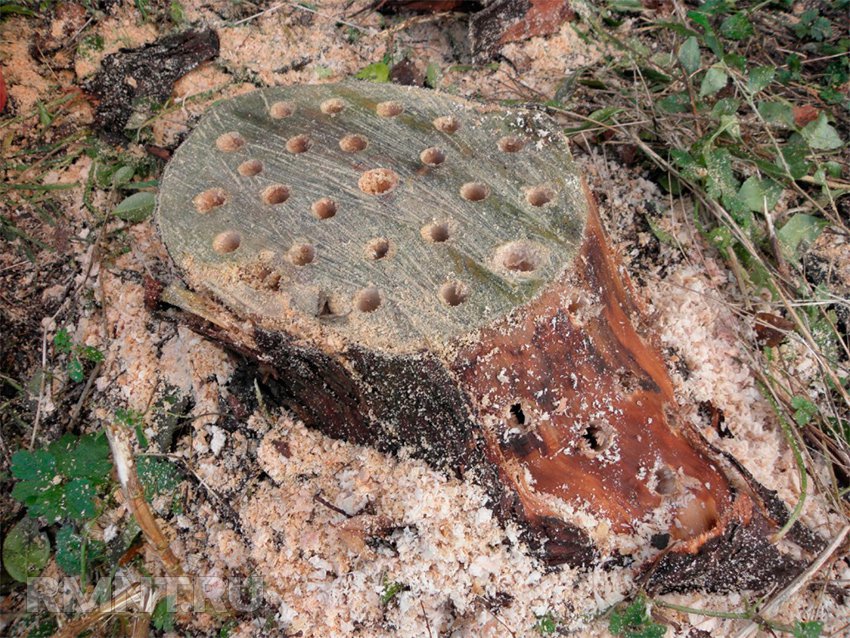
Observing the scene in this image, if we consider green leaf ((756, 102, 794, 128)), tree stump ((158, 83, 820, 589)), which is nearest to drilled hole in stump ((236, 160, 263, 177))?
tree stump ((158, 83, 820, 589))

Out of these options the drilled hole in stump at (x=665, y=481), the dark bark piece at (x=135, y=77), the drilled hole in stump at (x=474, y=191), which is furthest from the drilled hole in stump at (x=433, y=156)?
the dark bark piece at (x=135, y=77)

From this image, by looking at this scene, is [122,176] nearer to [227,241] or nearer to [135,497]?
[227,241]

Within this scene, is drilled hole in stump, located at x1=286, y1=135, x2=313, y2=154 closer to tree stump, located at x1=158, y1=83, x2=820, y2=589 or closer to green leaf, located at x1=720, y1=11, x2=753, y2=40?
tree stump, located at x1=158, y1=83, x2=820, y2=589

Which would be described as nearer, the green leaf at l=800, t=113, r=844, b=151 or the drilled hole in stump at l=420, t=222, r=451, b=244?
the drilled hole in stump at l=420, t=222, r=451, b=244

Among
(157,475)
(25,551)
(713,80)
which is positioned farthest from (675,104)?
(25,551)

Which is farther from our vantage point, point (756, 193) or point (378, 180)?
point (756, 193)

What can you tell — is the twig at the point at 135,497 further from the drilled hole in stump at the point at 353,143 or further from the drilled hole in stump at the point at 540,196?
the drilled hole in stump at the point at 540,196
